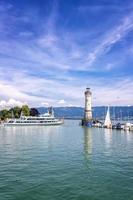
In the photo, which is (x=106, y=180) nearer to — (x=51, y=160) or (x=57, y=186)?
(x=57, y=186)

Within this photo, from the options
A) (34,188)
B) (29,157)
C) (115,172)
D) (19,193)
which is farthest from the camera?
(29,157)

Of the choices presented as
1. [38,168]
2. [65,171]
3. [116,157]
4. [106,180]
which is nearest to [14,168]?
[38,168]

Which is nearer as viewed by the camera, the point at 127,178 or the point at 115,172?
the point at 127,178

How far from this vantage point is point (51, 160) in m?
48.8

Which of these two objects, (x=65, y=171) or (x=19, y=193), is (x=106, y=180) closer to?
(x=65, y=171)

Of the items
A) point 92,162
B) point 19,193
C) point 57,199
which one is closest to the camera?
point 57,199

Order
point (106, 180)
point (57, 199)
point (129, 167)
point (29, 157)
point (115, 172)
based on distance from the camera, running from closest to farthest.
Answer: point (57, 199) → point (106, 180) → point (115, 172) → point (129, 167) → point (29, 157)

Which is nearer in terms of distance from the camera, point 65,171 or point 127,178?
point 127,178

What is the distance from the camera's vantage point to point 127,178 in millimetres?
36094

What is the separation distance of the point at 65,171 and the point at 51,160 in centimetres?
910

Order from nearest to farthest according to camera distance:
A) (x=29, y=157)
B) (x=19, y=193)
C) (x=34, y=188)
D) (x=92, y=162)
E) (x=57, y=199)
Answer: (x=57, y=199), (x=19, y=193), (x=34, y=188), (x=92, y=162), (x=29, y=157)

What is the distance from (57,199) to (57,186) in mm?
4724

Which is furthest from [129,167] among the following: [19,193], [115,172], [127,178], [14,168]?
[19,193]

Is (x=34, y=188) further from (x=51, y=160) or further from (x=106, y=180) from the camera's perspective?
(x=51, y=160)
